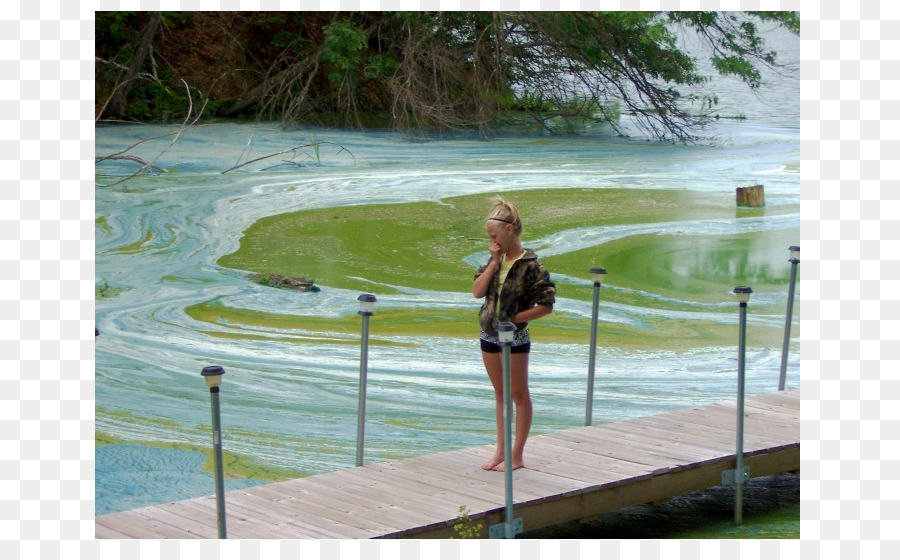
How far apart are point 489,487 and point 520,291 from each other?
0.71 meters

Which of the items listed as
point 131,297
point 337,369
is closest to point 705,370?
point 337,369

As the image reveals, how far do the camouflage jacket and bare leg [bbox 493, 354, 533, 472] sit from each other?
13cm

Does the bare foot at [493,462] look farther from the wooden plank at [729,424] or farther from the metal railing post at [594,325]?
the wooden plank at [729,424]

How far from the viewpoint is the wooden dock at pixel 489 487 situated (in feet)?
13.2

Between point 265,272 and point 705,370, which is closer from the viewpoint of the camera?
point 705,370

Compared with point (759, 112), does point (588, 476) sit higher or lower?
lower

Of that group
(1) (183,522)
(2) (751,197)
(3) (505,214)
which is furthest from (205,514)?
(2) (751,197)

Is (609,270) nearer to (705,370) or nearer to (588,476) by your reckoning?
(705,370)

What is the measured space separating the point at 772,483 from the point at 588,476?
161 cm

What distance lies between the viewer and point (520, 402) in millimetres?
4371

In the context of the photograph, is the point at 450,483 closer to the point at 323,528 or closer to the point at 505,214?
the point at 323,528

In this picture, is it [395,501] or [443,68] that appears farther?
[443,68]

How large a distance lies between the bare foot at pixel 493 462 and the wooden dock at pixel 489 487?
0.03 meters

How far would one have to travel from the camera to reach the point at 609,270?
9.80 metres
